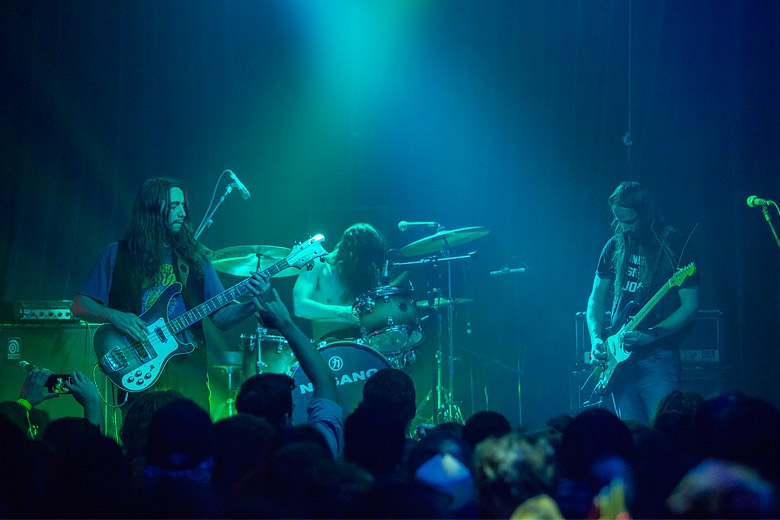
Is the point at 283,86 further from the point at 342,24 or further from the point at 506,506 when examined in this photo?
the point at 506,506

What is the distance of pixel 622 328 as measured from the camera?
6.69 m

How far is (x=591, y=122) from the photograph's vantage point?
9.47m

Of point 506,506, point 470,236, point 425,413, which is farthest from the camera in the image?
point 425,413

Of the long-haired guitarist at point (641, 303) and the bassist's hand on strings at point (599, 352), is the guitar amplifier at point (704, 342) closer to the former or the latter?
the bassist's hand on strings at point (599, 352)

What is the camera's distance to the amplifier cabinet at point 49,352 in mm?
7363

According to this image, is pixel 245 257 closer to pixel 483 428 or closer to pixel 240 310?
pixel 240 310

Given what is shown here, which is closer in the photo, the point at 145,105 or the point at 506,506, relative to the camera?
the point at 506,506

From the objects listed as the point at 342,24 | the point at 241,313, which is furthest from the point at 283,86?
the point at 241,313

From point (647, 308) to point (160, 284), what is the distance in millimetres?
3771

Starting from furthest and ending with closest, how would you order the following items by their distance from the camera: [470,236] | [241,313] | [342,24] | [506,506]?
[342,24], [470,236], [241,313], [506,506]

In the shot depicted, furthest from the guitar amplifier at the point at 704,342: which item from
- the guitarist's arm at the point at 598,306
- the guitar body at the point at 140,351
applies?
the guitar body at the point at 140,351

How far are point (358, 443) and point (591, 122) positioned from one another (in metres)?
7.23

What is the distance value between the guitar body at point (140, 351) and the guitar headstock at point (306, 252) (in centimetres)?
127

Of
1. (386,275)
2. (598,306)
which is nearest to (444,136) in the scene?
(386,275)
